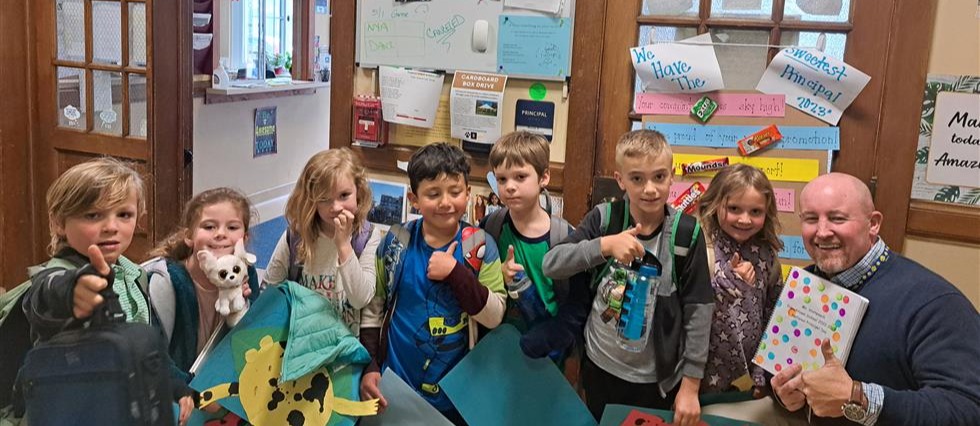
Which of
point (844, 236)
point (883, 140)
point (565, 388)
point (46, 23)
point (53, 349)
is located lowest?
point (565, 388)

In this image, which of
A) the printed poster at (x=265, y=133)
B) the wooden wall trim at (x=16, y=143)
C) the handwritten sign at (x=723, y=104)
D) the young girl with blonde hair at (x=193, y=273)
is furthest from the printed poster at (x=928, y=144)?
the printed poster at (x=265, y=133)

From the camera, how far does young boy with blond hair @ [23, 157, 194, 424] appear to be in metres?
1.48

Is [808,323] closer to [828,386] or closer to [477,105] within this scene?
[828,386]

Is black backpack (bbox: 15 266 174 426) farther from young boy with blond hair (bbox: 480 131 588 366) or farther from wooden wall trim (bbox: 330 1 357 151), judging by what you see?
wooden wall trim (bbox: 330 1 357 151)

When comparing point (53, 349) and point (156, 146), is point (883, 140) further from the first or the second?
point (156, 146)

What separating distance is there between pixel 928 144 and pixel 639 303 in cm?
121

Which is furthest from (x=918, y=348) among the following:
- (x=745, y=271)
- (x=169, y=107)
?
(x=169, y=107)

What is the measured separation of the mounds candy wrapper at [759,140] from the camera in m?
Answer: 2.53

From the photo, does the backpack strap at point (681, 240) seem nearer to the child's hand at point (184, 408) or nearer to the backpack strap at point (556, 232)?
the backpack strap at point (556, 232)

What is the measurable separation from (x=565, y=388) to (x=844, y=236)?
712mm

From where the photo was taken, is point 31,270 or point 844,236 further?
point 844,236

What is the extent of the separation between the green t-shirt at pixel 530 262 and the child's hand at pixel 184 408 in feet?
2.44

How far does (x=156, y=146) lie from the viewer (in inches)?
133

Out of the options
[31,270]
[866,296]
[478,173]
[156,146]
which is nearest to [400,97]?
[478,173]
